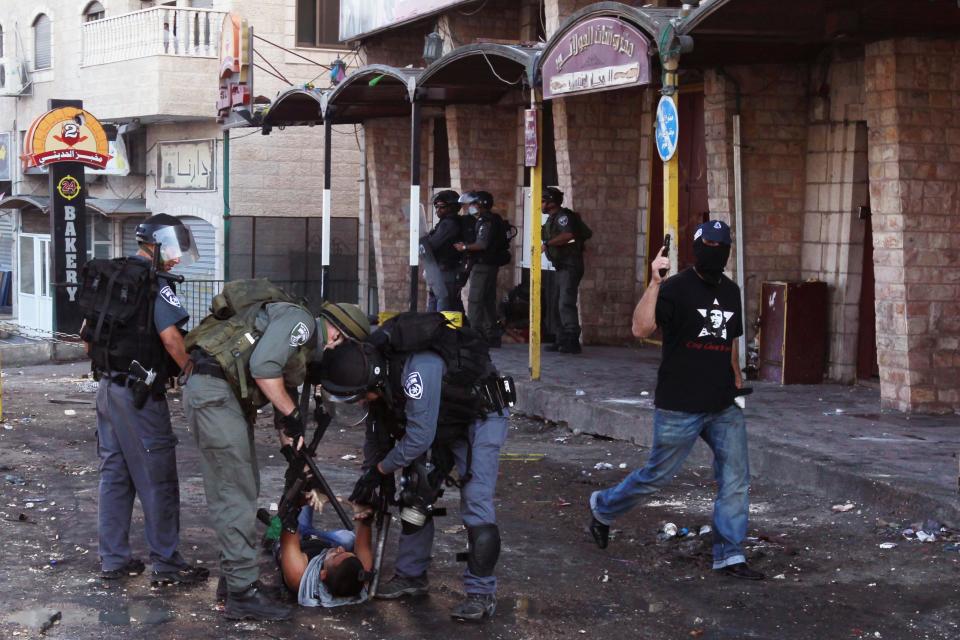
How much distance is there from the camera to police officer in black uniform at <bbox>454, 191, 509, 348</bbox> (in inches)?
539

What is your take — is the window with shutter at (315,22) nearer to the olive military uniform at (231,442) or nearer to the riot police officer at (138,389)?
the riot police officer at (138,389)

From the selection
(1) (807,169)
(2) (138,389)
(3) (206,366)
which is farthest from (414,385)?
(1) (807,169)

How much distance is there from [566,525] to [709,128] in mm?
5166

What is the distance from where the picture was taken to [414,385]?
5461 millimetres

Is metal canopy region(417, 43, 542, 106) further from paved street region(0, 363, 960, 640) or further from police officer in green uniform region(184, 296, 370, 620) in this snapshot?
police officer in green uniform region(184, 296, 370, 620)

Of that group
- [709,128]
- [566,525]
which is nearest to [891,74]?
[709,128]

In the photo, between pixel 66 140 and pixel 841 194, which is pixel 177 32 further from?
pixel 841 194

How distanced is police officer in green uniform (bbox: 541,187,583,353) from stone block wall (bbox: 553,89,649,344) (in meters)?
0.78

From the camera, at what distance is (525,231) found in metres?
15.9

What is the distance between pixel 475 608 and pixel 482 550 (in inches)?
9.8

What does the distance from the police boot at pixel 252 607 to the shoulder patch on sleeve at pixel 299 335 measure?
3.52 ft

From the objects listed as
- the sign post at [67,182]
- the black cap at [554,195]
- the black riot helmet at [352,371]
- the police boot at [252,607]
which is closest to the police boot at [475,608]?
the police boot at [252,607]

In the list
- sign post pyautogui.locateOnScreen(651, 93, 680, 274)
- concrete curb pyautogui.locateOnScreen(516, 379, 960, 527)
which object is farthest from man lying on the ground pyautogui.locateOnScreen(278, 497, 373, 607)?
sign post pyautogui.locateOnScreen(651, 93, 680, 274)

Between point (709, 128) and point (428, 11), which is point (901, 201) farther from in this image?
point (428, 11)
